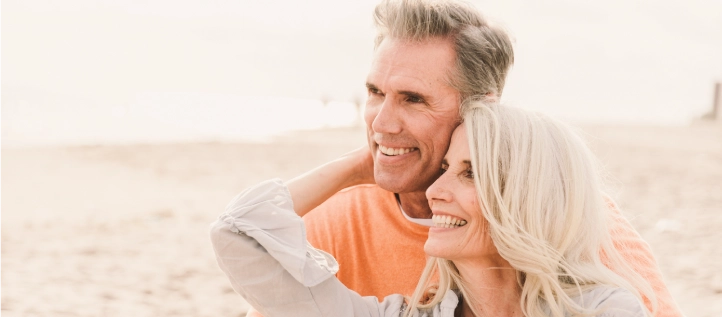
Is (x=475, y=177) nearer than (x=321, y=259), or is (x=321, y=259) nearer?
(x=475, y=177)

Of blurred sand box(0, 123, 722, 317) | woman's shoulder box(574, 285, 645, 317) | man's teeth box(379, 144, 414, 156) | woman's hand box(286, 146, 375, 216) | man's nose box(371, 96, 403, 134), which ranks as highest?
man's nose box(371, 96, 403, 134)

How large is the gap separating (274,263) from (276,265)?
10mm

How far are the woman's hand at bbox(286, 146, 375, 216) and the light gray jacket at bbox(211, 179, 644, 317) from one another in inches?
22.3

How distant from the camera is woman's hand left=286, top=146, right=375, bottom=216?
3143mm

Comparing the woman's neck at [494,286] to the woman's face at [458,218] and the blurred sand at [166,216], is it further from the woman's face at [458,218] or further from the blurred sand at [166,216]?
the blurred sand at [166,216]

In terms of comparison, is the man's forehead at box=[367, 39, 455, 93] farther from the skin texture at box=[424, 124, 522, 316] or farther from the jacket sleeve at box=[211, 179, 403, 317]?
the jacket sleeve at box=[211, 179, 403, 317]

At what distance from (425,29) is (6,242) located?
629cm

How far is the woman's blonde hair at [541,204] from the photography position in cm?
243

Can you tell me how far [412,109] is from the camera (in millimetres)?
3086

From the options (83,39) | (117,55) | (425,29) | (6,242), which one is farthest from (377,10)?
(83,39)

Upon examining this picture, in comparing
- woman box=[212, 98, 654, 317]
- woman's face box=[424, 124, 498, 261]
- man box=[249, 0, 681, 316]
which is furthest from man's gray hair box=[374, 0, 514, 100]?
woman's face box=[424, 124, 498, 261]

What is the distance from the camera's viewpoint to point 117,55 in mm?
66500

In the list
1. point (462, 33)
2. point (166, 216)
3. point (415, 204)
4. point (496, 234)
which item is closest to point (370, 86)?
point (462, 33)

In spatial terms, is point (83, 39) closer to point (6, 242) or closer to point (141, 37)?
point (141, 37)
